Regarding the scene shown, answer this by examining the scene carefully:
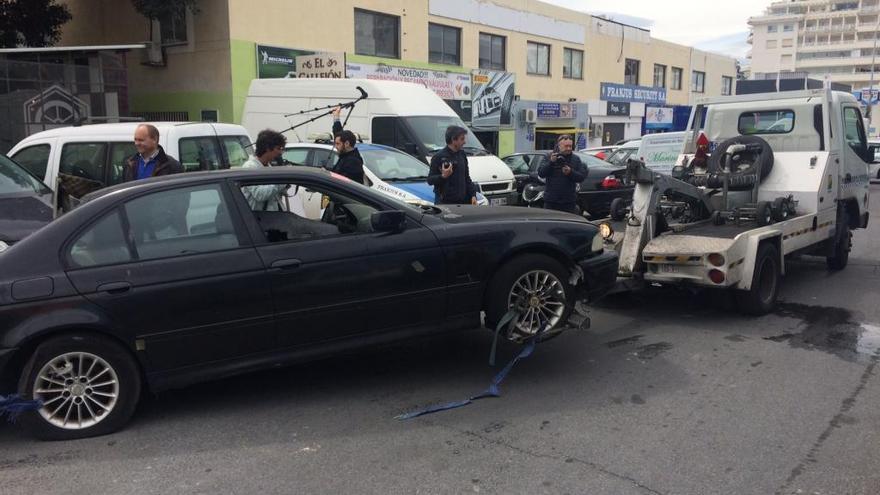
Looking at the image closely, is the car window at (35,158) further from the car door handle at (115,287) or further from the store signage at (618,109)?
the store signage at (618,109)

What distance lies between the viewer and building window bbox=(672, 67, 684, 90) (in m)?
38.8

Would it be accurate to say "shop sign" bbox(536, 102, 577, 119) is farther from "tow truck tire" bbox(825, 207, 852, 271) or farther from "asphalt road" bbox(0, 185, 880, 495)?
"asphalt road" bbox(0, 185, 880, 495)

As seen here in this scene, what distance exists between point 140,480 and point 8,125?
12417 mm

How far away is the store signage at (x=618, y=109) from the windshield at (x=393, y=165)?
23758mm

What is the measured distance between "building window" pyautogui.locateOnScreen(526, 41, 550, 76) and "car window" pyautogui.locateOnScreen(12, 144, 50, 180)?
22.0m

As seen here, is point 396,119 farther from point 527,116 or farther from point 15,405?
point 527,116

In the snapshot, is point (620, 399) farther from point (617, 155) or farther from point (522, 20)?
point (522, 20)

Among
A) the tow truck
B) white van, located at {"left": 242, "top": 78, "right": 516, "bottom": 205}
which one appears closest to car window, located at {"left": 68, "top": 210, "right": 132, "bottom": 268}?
the tow truck

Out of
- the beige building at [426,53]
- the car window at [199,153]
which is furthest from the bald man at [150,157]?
the beige building at [426,53]

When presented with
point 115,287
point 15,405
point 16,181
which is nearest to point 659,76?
point 16,181

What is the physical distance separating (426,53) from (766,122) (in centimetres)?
1529

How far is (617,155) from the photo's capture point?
55.7ft

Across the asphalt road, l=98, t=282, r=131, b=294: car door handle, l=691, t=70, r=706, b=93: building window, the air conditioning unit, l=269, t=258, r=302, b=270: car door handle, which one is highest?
l=691, t=70, r=706, b=93: building window

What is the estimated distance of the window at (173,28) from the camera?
1752 centimetres
